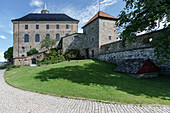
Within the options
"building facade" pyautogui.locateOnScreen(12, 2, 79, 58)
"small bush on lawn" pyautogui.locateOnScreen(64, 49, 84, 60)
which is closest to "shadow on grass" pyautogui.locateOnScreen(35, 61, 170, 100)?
"small bush on lawn" pyautogui.locateOnScreen(64, 49, 84, 60)

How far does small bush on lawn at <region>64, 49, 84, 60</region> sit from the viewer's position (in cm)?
2163

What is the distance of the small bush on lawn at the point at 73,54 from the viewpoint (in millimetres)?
21631

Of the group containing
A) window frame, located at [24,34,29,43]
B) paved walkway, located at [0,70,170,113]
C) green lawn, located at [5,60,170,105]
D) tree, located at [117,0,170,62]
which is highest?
window frame, located at [24,34,29,43]

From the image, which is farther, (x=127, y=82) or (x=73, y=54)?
(x=73, y=54)

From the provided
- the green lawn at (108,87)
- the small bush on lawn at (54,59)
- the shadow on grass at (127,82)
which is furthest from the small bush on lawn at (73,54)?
the green lawn at (108,87)

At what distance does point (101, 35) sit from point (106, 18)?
12.9 feet

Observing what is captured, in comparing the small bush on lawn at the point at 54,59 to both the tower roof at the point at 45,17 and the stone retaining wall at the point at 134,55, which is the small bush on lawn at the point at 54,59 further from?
the tower roof at the point at 45,17

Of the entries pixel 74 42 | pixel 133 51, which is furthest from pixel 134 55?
pixel 74 42

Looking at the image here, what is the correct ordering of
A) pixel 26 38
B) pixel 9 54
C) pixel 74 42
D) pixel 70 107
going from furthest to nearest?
1. pixel 9 54
2. pixel 26 38
3. pixel 74 42
4. pixel 70 107

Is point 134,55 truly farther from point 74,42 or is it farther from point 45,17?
point 45,17

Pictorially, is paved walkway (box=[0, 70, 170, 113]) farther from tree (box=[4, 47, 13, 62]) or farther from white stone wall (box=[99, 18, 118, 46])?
tree (box=[4, 47, 13, 62])

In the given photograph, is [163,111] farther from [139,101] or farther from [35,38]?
[35,38]

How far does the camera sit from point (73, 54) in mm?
22047

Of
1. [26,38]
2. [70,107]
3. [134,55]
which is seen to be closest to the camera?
[70,107]
